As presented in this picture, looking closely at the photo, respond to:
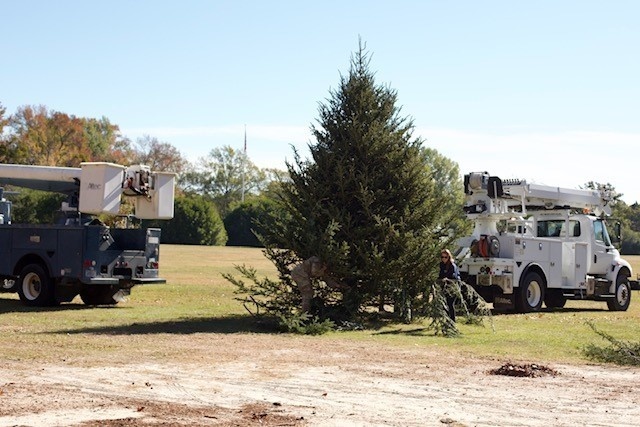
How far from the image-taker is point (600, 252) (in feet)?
93.6

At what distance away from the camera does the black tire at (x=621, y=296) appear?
2859 centimetres

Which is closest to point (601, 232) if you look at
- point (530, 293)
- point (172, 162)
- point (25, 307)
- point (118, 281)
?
point (530, 293)

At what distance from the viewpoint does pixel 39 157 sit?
83.2m

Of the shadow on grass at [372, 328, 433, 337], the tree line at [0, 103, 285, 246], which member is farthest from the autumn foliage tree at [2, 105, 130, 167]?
the shadow on grass at [372, 328, 433, 337]

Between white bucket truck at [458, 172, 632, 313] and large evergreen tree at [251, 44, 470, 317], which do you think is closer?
large evergreen tree at [251, 44, 470, 317]

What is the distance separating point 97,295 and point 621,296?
14856 millimetres

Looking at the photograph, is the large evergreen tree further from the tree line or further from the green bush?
the green bush

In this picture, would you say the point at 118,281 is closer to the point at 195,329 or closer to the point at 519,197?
the point at 195,329

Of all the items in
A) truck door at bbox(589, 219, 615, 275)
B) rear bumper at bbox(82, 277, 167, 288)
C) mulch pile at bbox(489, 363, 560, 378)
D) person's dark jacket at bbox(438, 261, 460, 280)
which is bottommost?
mulch pile at bbox(489, 363, 560, 378)

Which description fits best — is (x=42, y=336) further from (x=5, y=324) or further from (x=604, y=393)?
(x=604, y=393)

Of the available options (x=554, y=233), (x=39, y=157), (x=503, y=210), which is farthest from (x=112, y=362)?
(x=39, y=157)

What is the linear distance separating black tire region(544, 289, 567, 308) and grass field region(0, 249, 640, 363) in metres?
0.42

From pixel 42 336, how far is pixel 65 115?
79613mm

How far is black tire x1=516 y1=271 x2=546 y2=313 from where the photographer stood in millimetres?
25516
